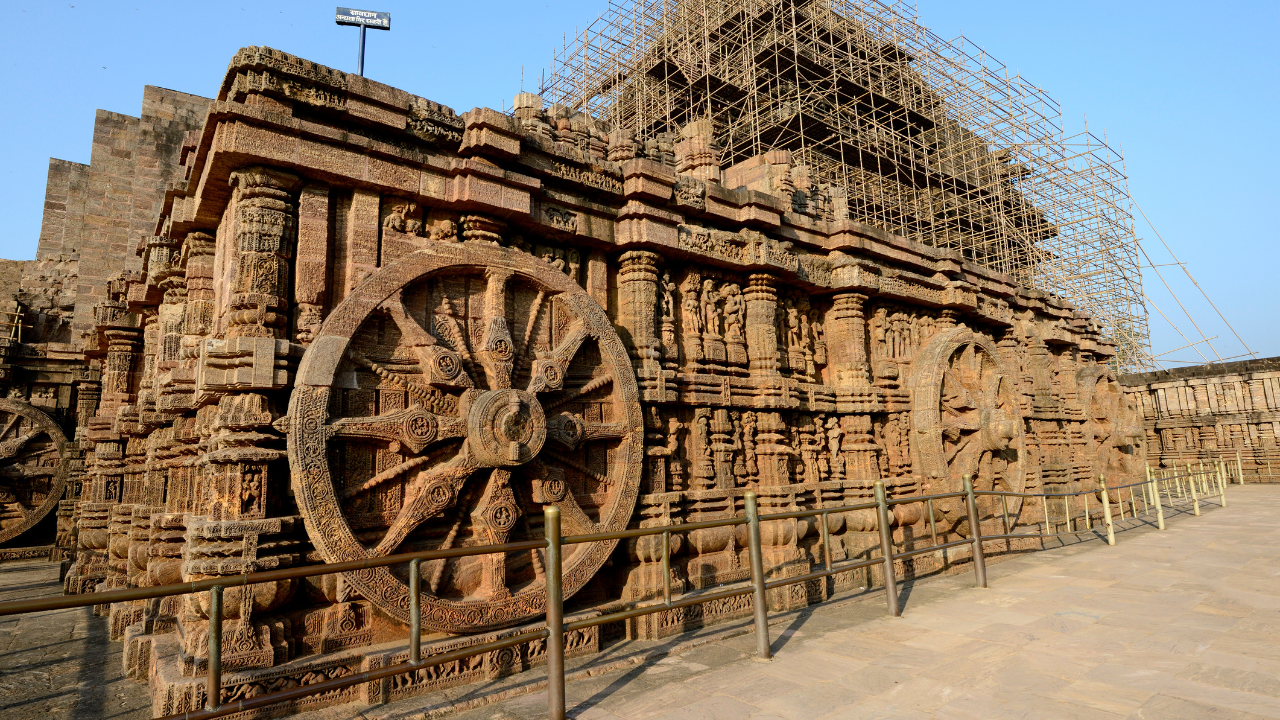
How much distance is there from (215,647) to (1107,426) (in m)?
16.6

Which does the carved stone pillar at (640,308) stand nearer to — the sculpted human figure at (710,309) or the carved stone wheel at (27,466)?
the sculpted human figure at (710,309)

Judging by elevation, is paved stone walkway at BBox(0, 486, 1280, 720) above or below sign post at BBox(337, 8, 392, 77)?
below

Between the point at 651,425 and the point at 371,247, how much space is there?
2.87 meters

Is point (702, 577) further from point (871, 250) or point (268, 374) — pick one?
point (871, 250)

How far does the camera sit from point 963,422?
9.52 meters

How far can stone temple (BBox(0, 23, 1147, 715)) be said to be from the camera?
4.20 m

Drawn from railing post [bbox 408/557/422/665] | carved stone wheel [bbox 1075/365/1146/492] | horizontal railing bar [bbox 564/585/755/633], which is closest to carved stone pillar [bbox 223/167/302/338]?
railing post [bbox 408/557/422/665]

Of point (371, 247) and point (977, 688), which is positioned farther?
point (371, 247)

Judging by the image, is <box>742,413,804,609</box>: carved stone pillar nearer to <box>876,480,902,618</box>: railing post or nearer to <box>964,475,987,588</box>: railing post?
<box>876,480,902,618</box>: railing post

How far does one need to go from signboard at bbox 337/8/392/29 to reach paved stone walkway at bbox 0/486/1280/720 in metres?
5.92

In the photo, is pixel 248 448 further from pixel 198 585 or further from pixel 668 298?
pixel 668 298

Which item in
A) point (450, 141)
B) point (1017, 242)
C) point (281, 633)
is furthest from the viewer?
point (1017, 242)

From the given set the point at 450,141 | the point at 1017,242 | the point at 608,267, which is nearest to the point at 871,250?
the point at 608,267

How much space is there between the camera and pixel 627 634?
5.51m
